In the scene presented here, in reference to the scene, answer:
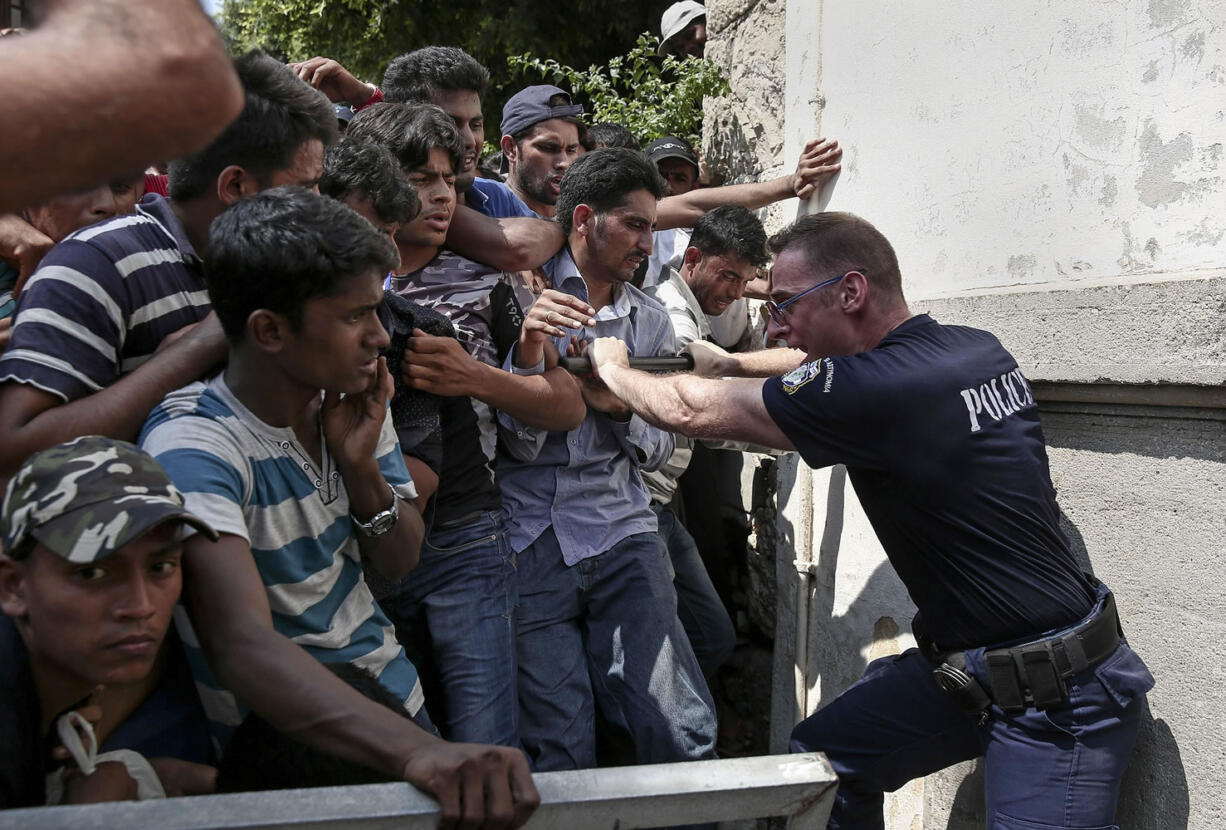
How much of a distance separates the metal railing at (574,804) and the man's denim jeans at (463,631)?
122cm

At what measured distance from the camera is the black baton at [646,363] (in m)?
2.96

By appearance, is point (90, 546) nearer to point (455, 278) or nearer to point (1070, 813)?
point (455, 278)

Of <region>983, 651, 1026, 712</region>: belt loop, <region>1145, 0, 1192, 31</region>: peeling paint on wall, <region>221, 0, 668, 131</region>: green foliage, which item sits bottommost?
<region>983, 651, 1026, 712</region>: belt loop

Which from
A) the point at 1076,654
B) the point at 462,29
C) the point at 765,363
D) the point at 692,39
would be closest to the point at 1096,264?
the point at 1076,654

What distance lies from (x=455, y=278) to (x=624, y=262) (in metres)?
0.61

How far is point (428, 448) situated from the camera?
2480 millimetres

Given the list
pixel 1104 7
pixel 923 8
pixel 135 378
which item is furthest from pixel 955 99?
pixel 135 378

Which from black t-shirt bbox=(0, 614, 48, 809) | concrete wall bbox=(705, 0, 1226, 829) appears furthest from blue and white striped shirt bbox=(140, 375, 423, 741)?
concrete wall bbox=(705, 0, 1226, 829)

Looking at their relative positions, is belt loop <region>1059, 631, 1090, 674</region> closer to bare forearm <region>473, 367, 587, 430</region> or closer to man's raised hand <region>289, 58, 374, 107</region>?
bare forearm <region>473, 367, 587, 430</region>

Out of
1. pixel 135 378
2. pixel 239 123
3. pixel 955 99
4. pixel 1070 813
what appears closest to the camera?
pixel 135 378

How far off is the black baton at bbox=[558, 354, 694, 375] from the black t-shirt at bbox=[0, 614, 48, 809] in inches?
63.3

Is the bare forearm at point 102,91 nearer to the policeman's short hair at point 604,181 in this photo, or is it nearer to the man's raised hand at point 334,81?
the policeman's short hair at point 604,181

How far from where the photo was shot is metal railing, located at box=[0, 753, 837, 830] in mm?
1178

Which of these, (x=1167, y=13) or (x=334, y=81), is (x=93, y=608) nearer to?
(x=1167, y=13)
